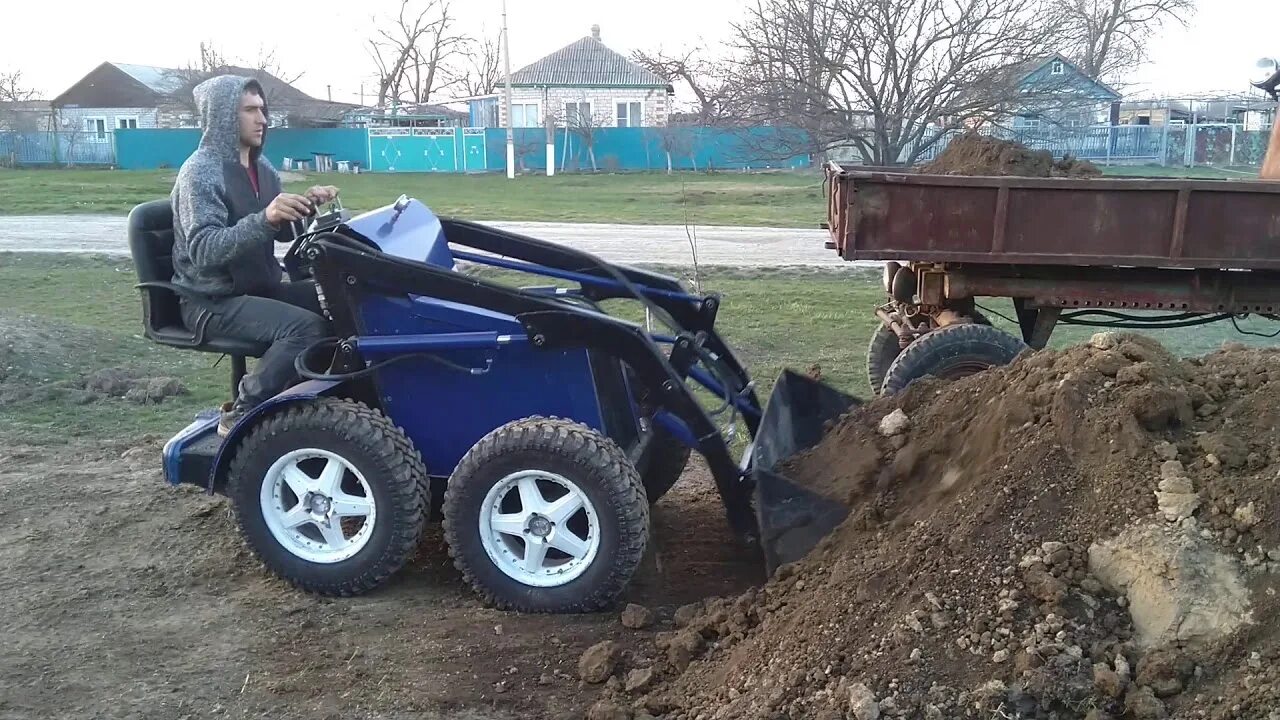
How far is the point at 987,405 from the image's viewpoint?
4570 mm

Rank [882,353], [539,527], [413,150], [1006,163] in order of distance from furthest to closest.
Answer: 1. [413,150]
2. [882,353]
3. [1006,163]
4. [539,527]

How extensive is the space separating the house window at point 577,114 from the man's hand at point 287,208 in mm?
39680

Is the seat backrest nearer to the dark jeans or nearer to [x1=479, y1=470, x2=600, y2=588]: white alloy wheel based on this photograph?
the dark jeans

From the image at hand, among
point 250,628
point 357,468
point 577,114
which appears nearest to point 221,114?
point 357,468

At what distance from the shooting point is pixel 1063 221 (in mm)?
6598

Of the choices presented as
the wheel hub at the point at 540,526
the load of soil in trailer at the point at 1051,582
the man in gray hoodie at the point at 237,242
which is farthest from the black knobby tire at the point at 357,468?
the load of soil in trailer at the point at 1051,582

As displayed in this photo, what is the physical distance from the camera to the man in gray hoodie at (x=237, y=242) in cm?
479

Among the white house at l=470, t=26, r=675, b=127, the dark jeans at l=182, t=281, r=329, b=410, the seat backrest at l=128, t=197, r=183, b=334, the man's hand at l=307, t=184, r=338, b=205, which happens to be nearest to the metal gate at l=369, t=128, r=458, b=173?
the white house at l=470, t=26, r=675, b=127

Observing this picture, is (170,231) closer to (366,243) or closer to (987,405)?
(366,243)

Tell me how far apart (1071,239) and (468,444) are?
3.83 metres

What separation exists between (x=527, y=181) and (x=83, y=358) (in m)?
27.7

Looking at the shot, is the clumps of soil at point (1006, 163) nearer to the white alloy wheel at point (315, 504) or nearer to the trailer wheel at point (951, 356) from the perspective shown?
the trailer wheel at point (951, 356)

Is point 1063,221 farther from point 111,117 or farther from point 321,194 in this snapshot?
point 111,117

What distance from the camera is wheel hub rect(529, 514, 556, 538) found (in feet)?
14.8
